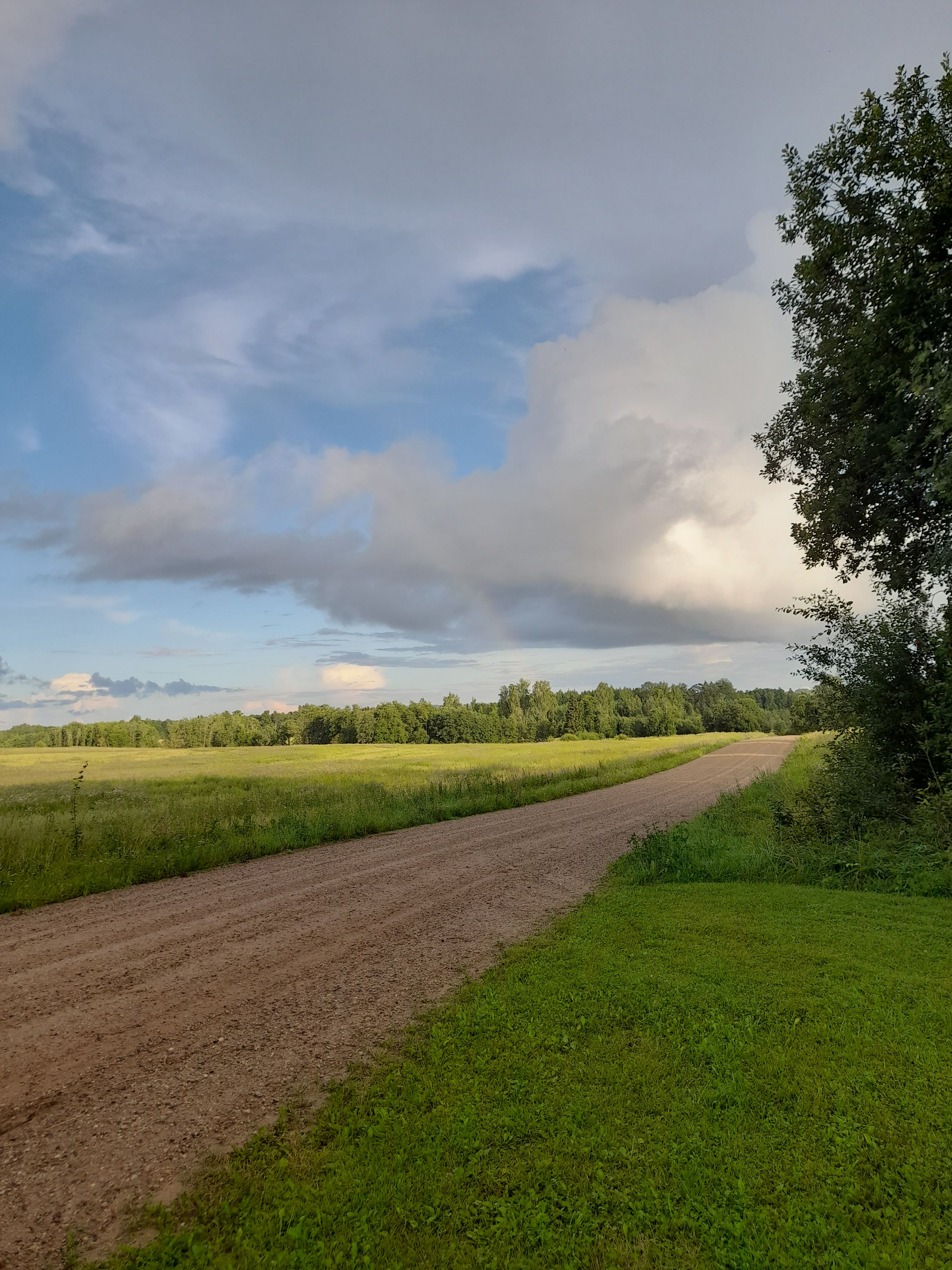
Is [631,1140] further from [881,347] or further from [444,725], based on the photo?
[444,725]

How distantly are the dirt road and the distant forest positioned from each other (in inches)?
4714

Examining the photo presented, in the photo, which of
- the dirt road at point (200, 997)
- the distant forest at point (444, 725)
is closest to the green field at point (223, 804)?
the dirt road at point (200, 997)

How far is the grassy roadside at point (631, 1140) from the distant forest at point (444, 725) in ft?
408

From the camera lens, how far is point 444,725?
457 ft

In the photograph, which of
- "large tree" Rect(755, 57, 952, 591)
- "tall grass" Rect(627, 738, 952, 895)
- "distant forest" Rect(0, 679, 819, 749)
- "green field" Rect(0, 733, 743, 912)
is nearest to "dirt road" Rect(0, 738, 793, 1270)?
"green field" Rect(0, 733, 743, 912)

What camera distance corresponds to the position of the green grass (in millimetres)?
3027

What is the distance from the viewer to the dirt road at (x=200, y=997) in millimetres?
3906

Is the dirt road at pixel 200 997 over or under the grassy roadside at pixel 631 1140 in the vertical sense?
under

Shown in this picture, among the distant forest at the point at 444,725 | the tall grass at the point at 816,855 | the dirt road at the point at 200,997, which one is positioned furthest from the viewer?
the distant forest at the point at 444,725

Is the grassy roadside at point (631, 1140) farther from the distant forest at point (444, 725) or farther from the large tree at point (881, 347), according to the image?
the distant forest at point (444, 725)

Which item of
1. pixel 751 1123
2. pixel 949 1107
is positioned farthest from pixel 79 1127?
pixel 949 1107

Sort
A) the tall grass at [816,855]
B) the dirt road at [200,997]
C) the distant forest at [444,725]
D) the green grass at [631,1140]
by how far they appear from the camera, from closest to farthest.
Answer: the green grass at [631,1140]
the dirt road at [200,997]
the tall grass at [816,855]
the distant forest at [444,725]

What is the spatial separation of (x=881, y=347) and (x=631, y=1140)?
12.1 m

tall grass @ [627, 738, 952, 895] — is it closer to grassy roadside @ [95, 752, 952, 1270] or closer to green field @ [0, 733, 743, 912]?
grassy roadside @ [95, 752, 952, 1270]
